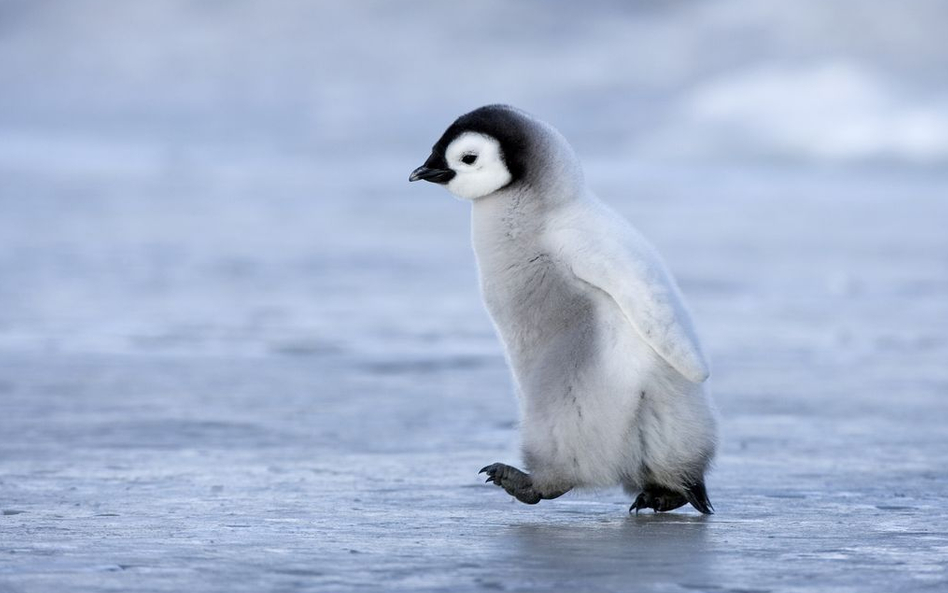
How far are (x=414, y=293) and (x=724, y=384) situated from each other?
11.6ft

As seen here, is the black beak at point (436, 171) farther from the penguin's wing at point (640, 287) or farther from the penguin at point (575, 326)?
the penguin's wing at point (640, 287)

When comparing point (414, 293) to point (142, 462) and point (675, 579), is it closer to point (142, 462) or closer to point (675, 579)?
point (142, 462)

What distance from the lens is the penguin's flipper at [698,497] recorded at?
3.73 m

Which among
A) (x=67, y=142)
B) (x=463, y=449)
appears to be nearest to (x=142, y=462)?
(x=463, y=449)

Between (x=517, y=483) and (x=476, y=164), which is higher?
(x=476, y=164)

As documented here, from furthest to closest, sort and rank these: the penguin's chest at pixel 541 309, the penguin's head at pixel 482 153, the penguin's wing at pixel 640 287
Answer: the penguin's head at pixel 482 153 < the penguin's chest at pixel 541 309 < the penguin's wing at pixel 640 287

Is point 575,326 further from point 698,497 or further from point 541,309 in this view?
point 698,497

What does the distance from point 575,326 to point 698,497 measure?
1.55ft

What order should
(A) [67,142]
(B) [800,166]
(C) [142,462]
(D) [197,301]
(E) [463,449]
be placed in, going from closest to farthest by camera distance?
1. (C) [142,462]
2. (E) [463,449]
3. (D) [197,301]
4. (B) [800,166]
5. (A) [67,142]

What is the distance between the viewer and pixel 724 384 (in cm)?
631

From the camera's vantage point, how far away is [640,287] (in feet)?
11.7

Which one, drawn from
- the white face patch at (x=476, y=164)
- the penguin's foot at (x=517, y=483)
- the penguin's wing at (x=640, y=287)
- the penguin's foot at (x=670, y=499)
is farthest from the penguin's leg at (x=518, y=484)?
the white face patch at (x=476, y=164)

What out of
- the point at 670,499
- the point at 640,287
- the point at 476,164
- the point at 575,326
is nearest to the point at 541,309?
the point at 575,326

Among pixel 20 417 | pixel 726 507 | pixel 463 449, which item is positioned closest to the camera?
pixel 726 507
